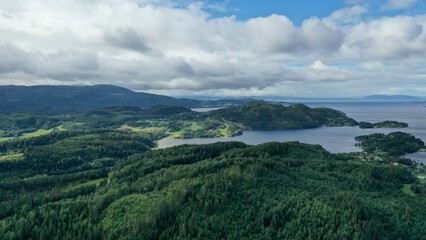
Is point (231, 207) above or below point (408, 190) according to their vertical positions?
above

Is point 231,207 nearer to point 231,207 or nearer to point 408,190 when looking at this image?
point 231,207

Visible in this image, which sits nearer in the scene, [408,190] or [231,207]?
[231,207]

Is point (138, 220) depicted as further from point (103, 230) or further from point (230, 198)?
point (230, 198)

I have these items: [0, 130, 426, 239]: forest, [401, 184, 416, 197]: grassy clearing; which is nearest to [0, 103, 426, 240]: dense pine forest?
[0, 130, 426, 239]: forest

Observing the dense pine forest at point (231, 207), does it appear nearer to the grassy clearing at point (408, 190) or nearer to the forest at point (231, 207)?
the forest at point (231, 207)

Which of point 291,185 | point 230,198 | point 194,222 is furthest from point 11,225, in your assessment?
point 291,185

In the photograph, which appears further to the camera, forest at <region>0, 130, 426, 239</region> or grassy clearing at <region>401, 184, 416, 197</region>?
grassy clearing at <region>401, 184, 416, 197</region>

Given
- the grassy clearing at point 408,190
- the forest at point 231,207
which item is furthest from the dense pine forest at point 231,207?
the grassy clearing at point 408,190

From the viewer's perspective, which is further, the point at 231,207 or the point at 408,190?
the point at 408,190

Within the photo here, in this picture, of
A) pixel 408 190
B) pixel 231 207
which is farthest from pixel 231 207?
pixel 408 190

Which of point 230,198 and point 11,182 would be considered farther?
point 11,182

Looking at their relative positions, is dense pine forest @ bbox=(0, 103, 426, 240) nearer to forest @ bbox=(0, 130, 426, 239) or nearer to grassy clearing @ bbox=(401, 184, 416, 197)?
forest @ bbox=(0, 130, 426, 239)
